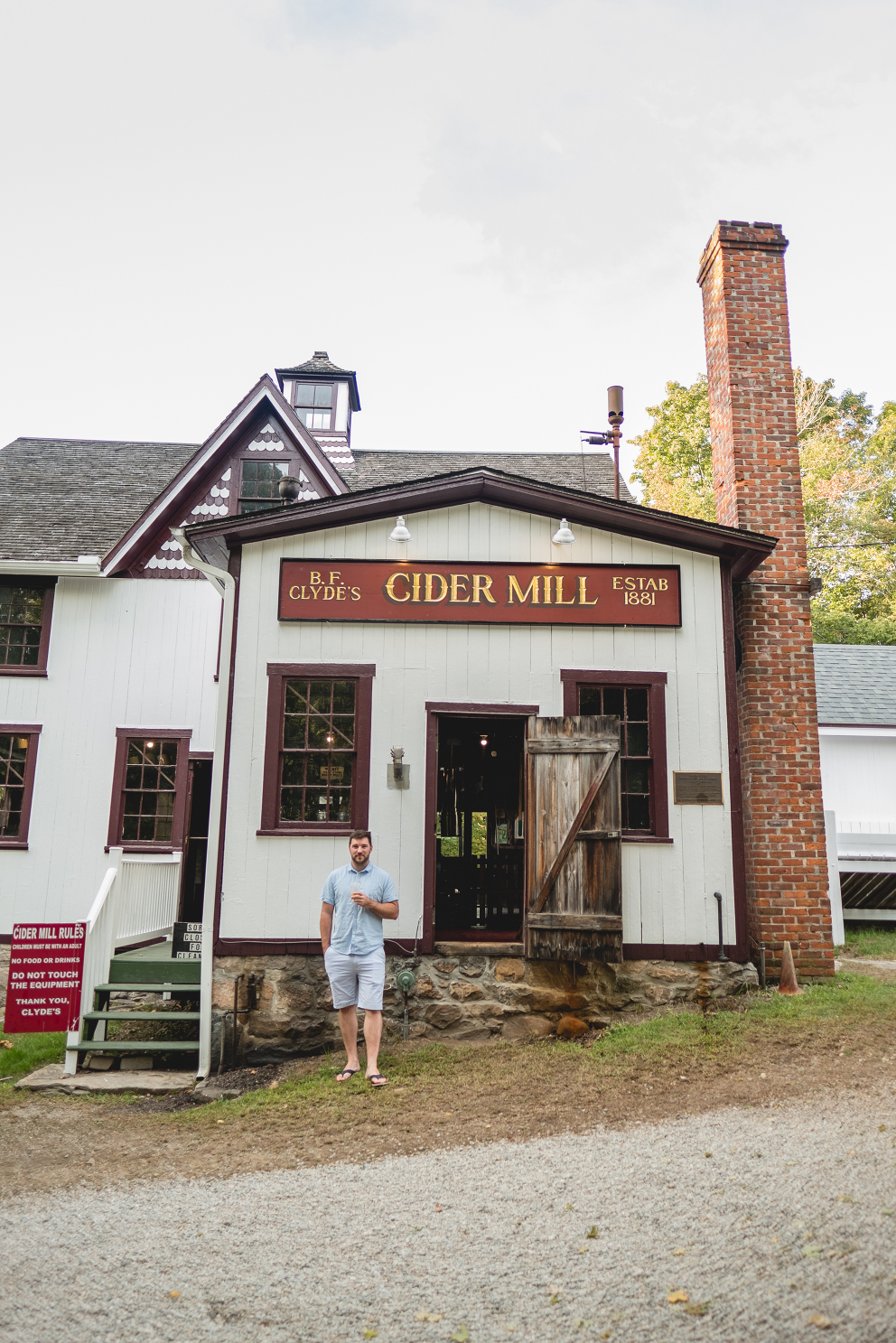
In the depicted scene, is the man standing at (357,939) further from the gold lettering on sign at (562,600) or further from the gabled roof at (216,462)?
the gabled roof at (216,462)

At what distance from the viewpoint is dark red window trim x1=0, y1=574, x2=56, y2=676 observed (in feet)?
38.1

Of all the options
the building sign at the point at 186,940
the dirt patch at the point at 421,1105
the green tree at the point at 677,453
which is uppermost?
the green tree at the point at 677,453

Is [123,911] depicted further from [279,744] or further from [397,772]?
[397,772]

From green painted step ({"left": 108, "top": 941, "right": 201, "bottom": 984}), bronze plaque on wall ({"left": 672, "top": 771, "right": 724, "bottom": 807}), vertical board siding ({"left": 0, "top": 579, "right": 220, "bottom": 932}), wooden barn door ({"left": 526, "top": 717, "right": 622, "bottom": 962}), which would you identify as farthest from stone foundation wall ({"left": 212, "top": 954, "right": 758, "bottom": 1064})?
vertical board siding ({"left": 0, "top": 579, "right": 220, "bottom": 932})

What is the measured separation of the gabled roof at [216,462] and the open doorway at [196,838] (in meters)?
2.86

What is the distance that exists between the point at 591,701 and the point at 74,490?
9644 millimetres

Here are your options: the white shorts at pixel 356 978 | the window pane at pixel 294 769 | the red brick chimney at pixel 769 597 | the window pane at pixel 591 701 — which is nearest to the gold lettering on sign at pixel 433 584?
the window pane at pixel 591 701

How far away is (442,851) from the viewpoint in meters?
12.2

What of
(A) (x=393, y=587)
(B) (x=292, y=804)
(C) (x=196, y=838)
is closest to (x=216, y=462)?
(A) (x=393, y=587)

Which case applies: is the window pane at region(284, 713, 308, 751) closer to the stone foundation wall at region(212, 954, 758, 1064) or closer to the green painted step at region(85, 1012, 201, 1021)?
the stone foundation wall at region(212, 954, 758, 1064)

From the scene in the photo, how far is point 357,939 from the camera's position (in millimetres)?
7102

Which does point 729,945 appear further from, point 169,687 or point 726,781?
point 169,687

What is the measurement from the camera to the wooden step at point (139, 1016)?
787cm

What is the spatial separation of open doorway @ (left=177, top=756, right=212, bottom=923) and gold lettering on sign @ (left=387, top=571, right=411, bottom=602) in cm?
424
